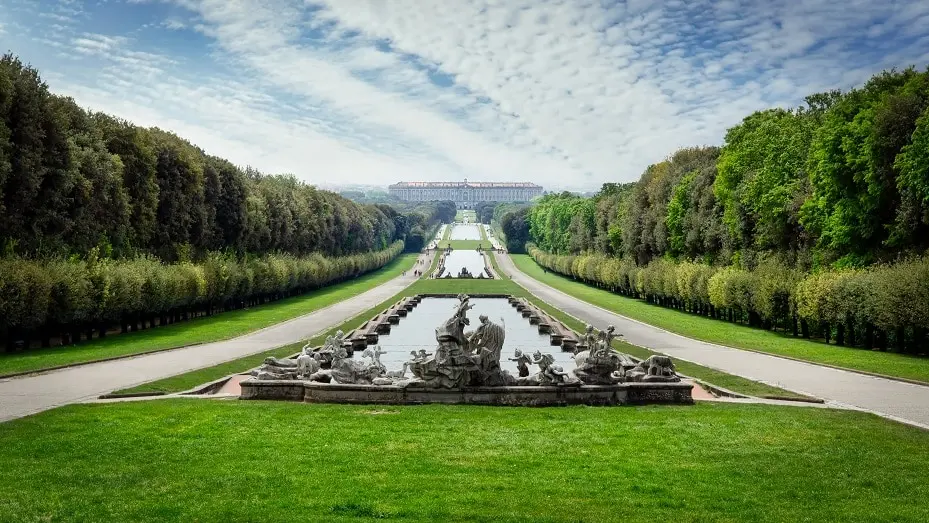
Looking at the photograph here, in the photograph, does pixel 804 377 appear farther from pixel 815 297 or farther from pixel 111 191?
pixel 111 191

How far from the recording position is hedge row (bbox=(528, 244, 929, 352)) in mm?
35375

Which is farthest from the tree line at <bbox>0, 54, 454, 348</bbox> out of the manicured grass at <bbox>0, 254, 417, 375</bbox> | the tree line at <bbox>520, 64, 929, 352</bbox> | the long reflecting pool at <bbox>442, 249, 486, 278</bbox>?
the long reflecting pool at <bbox>442, 249, 486, 278</bbox>

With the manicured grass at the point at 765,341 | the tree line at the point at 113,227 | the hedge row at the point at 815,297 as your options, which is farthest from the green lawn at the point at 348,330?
the tree line at the point at 113,227

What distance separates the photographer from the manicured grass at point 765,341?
31719 mm

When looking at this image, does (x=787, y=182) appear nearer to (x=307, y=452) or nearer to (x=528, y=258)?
(x=307, y=452)

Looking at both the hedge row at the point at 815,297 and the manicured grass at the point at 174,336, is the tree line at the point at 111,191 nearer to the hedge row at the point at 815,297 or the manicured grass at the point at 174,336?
the manicured grass at the point at 174,336

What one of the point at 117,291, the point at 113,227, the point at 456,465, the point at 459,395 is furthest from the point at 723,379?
the point at 113,227

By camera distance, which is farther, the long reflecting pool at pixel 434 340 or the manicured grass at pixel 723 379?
the long reflecting pool at pixel 434 340

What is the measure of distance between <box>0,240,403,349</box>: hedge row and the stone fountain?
19365 millimetres

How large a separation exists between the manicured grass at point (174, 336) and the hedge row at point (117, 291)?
139 cm

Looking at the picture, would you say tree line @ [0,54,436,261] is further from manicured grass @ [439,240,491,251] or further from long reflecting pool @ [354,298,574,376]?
manicured grass @ [439,240,491,251]

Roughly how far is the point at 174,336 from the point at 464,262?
99.7 metres

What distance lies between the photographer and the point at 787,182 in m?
51.7

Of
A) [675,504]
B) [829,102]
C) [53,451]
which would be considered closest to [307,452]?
[53,451]
